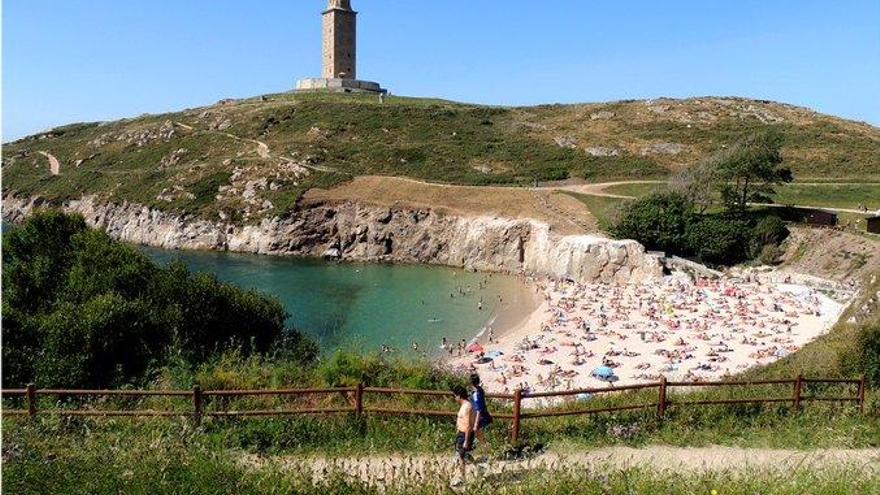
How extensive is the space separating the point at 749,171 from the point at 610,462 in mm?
51128

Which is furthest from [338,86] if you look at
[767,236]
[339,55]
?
[767,236]

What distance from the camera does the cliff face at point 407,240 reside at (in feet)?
183

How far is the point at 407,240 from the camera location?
69.6 m

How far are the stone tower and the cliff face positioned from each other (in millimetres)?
52474

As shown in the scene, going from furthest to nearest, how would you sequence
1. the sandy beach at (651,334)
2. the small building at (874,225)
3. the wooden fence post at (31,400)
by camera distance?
1. the small building at (874,225)
2. the sandy beach at (651,334)
3. the wooden fence post at (31,400)

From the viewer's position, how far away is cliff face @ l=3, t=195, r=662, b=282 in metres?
55.8

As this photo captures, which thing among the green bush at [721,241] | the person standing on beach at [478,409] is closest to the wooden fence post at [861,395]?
the person standing on beach at [478,409]

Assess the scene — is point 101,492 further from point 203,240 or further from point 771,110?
point 771,110

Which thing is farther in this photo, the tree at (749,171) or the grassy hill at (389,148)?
the grassy hill at (389,148)

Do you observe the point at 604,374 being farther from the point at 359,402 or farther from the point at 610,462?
the point at 359,402

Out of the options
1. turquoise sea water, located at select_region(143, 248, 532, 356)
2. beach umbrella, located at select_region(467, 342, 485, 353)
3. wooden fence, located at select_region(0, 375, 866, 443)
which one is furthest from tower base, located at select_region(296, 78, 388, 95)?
wooden fence, located at select_region(0, 375, 866, 443)

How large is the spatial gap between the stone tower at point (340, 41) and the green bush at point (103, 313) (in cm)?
9953

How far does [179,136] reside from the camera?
10288 cm

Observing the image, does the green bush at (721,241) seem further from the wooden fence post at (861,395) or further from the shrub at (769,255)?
the wooden fence post at (861,395)
